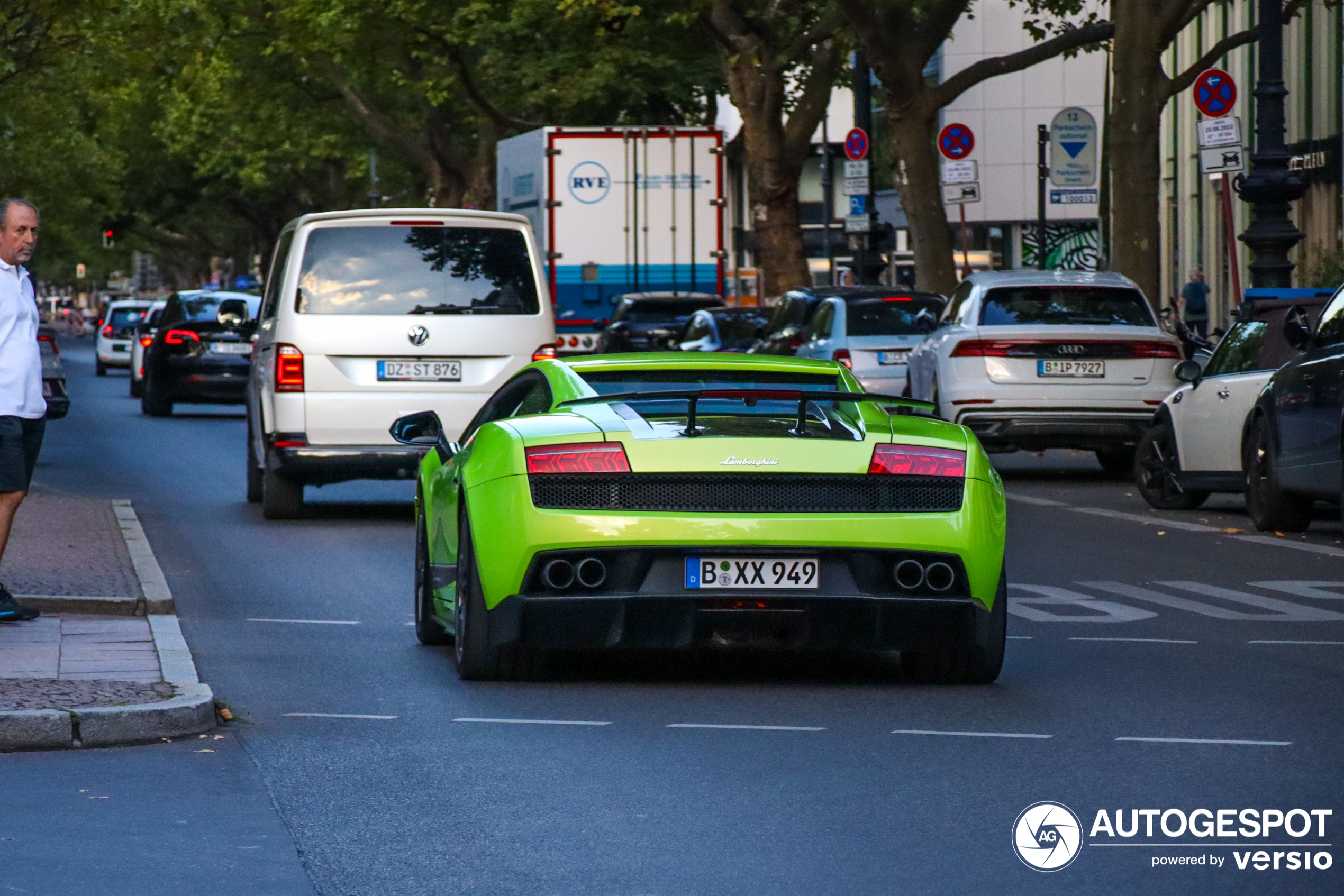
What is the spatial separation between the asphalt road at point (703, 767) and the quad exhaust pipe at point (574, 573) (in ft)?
1.33

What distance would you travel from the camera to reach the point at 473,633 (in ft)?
28.5

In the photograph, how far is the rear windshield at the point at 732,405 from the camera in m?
8.66

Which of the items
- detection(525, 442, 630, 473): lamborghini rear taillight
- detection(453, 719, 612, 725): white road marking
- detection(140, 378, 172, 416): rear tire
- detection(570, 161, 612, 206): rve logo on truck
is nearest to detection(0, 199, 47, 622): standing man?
detection(525, 442, 630, 473): lamborghini rear taillight

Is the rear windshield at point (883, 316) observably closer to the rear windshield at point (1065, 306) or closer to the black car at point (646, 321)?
the rear windshield at point (1065, 306)

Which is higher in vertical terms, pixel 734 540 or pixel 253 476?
pixel 734 540

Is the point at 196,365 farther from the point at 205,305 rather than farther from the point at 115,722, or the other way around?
the point at 115,722

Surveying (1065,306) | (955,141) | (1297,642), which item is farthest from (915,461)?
(955,141)

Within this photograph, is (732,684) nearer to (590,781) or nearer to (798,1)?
(590,781)

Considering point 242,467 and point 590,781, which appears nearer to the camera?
point 590,781

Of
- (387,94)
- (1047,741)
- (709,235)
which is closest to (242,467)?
(709,235)

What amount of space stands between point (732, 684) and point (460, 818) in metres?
2.56

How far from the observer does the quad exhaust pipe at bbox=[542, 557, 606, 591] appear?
8367 mm

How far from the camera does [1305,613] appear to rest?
11.3 m

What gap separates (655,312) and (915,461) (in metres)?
23.8
